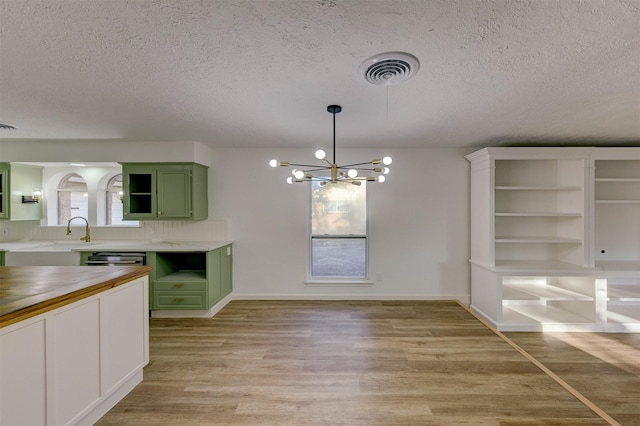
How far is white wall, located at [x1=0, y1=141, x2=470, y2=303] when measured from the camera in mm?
4348

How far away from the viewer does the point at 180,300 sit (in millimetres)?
3689

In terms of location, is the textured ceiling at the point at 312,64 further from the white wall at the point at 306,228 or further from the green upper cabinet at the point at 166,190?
the white wall at the point at 306,228

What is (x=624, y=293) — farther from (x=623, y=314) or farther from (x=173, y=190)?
(x=173, y=190)

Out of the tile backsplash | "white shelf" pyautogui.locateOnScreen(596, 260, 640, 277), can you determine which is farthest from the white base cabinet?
"white shelf" pyautogui.locateOnScreen(596, 260, 640, 277)

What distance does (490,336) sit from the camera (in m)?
3.18

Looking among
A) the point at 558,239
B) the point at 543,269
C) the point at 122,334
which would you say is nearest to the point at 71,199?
the point at 122,334

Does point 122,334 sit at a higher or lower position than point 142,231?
lower

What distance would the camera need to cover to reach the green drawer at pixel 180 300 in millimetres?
3686

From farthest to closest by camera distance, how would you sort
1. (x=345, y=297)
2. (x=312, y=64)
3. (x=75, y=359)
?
(x=345, y=297)
(x=312, y=64)
(x=75, y=359)

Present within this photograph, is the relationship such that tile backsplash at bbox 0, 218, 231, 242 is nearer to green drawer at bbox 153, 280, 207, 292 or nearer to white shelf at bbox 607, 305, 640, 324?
green drawer at bbox 153, 280, 207, 292

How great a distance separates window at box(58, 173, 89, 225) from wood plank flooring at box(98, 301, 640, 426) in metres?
2.59

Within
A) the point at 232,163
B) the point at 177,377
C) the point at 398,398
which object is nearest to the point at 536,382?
the point at 398,398

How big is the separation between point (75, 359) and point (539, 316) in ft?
15.3

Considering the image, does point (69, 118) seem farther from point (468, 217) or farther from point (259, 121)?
point (468, 217)
